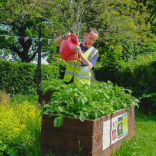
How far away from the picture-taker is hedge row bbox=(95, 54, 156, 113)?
26.6 ft

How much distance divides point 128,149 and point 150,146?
0.63 meters

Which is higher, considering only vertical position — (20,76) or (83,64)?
(83,64)

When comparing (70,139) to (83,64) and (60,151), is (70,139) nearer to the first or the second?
(60,151)

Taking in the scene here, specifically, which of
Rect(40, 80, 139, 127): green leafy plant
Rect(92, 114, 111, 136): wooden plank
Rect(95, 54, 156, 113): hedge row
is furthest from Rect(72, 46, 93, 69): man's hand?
Rect(95, 54, 156, 113): hedge row

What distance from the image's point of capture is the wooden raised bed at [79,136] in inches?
114

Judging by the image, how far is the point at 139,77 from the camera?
28.6 feet

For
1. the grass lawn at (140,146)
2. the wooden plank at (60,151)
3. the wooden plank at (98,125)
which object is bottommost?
the grass lawn at (140,146)

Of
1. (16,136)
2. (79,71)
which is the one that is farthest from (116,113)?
(16,136)

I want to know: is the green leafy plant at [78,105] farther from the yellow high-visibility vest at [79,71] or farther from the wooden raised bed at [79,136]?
the yellow high-visibility vest at [79,71]

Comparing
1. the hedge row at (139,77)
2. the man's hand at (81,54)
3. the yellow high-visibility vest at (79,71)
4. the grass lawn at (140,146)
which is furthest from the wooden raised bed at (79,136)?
the hedge row at (139,77)

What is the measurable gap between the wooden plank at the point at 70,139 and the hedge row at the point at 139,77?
481 centimetres

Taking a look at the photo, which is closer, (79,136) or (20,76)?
(79,136)

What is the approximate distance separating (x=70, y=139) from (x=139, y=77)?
6072 millimetres

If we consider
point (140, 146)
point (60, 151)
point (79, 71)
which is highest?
point (79, 71)
